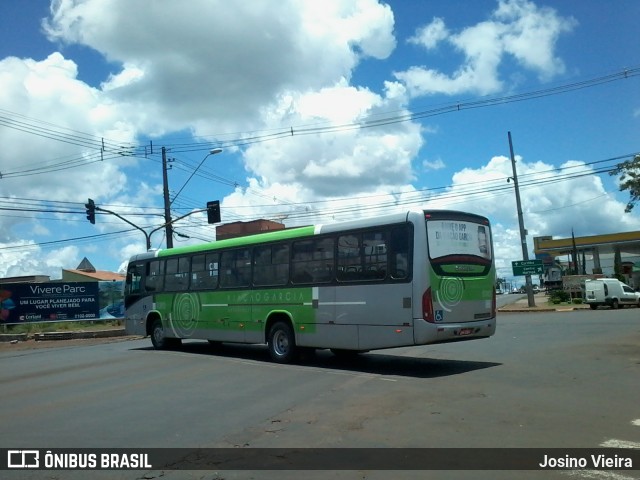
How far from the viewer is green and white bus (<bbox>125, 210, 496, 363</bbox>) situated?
1159 centimetres

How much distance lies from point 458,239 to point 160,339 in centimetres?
1086

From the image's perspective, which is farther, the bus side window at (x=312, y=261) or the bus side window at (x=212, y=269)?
the bus side window at (x=212, y=269)

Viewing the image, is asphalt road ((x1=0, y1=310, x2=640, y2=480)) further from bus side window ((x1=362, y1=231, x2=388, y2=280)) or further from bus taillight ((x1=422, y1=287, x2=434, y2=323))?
bus side window ((x1=362, y1=231, x2=388, y2=280))

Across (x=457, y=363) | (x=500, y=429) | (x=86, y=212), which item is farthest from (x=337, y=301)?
(x=86, y=212)

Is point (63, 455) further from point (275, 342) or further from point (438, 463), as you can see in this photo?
point (275, 342)

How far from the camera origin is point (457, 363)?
13164mm

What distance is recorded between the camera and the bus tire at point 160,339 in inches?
744

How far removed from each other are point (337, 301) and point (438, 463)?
716cm

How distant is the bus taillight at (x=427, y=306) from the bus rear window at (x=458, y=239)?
72cm

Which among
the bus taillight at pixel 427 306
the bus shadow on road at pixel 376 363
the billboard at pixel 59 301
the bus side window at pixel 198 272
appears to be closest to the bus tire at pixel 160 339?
the bus shadow on road at pixel 376 363

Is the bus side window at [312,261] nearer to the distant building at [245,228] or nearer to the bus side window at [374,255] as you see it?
the bus side window at [374,255]

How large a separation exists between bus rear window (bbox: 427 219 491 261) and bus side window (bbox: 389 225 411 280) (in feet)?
1.43

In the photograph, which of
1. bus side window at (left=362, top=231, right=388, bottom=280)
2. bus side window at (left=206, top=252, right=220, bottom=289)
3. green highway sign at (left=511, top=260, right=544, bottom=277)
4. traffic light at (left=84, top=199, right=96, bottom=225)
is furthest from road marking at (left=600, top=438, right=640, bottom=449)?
green highway sign at (left=511, top=260, right=544, bottom=277)
